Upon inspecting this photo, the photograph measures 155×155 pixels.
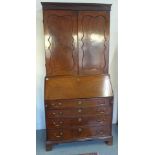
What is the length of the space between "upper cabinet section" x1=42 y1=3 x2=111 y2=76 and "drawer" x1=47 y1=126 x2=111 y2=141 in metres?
0.73

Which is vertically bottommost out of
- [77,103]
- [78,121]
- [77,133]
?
[77,133]

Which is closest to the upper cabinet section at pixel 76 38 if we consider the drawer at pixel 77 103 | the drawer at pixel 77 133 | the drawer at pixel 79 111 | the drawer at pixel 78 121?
the drawer at pixel 77 103

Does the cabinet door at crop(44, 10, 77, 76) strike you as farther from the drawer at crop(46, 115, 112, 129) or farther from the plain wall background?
the drawer at crop(46, 115, 112, 129)

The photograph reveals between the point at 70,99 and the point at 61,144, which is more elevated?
the point at 70,99

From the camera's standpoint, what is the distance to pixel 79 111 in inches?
90.8

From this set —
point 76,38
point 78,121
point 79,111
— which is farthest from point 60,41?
point 78,121

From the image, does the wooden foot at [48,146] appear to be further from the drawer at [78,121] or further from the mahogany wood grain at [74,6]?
the mahogany wood grain at [74,6]

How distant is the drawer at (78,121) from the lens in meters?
2.28

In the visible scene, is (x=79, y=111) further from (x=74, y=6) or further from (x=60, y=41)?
(x=74, y=6)

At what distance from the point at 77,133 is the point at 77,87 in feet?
1.96
